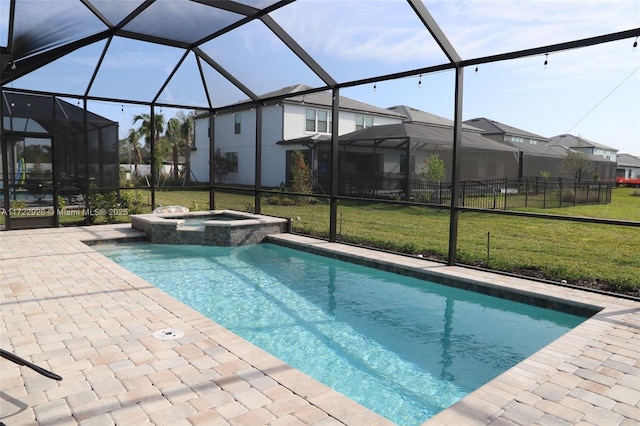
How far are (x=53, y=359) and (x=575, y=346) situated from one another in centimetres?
400

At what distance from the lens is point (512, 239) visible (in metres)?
9.31

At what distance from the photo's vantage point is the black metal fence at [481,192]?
1496cm

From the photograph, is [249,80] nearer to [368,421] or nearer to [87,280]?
[87,280]

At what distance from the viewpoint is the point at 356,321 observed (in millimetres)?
4914

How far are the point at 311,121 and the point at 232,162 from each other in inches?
192

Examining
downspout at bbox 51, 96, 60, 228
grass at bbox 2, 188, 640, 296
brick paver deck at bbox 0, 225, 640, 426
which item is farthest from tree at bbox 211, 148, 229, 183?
brick paver deck at bbox 0, 225, 640, 426

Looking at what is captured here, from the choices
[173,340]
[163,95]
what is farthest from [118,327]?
[163,95]

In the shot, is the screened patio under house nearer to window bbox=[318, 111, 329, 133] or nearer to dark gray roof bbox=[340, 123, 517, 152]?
dark gray roof bbox=[340, 123, 517, 152]

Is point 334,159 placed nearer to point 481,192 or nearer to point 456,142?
point 456,142

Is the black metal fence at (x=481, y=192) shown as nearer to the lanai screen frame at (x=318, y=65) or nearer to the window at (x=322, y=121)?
the window at (x=322, y=121)

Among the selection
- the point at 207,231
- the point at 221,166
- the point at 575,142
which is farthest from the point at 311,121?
the point at 575,142

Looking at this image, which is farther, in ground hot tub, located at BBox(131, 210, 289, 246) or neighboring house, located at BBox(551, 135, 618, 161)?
neighboring house, located at BBox(551, 135, 618, 161)

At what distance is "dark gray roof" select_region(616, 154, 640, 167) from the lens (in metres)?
21.3

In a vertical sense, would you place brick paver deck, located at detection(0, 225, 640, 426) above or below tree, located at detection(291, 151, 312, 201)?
below
